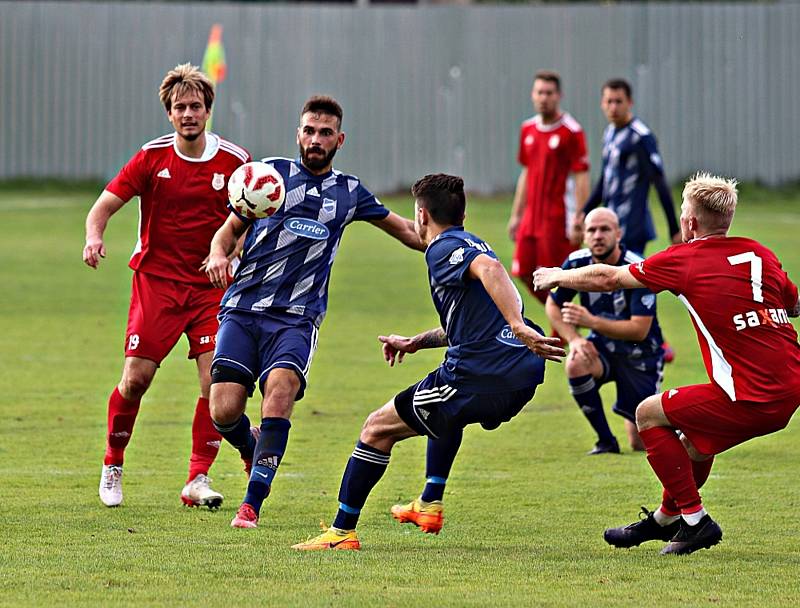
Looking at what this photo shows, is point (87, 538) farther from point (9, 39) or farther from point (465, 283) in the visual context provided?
point (9, 39)

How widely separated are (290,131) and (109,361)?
68.9 ft

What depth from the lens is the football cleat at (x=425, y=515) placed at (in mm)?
7105

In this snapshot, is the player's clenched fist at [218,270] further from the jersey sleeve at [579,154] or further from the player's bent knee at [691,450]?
the jersey sleeve at [579,154]

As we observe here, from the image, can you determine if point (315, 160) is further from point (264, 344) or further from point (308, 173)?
point (264, 344)

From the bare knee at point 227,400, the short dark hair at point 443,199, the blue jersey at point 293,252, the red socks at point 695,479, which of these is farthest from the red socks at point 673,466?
the bare knee at point 227,400

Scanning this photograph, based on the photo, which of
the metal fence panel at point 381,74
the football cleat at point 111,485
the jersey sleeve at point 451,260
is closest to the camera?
the jersey sleeve at point 451,260

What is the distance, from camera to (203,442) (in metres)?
8.16

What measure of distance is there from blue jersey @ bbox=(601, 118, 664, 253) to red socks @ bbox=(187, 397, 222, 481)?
565 cm

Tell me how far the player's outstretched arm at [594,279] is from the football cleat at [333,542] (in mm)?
1412

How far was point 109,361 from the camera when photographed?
13.3m

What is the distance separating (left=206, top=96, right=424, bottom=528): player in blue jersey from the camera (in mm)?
7211

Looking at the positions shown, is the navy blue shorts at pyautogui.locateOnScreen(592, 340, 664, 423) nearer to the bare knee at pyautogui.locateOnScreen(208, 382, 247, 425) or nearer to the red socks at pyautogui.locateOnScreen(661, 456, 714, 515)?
the red socks at pyautogui.locateOnScreen(661, 456, 714, 515)

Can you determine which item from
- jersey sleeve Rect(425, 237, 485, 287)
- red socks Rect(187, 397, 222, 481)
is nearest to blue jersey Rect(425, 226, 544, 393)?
jersey sleeve Rect(425, 237, 485, 287)

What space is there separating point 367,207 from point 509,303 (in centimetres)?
176
